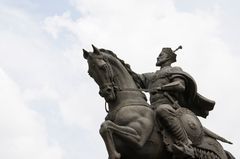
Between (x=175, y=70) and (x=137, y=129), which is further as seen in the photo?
(x=175, y=70)

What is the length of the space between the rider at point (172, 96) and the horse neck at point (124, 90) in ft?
1.10

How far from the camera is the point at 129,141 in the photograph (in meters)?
9.86

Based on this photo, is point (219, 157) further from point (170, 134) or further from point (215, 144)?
point (170, 134)

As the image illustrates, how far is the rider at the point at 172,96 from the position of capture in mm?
10281

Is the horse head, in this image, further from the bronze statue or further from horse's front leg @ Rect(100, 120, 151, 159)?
horse's front leg @ Rect(100, 120, 151, 159)

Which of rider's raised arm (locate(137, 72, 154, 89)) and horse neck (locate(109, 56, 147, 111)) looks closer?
horse neck (locate(109, 56, 147, 111))

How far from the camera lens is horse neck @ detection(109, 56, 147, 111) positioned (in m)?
10.5

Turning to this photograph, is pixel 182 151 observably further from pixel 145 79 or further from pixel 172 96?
pixel 145 79

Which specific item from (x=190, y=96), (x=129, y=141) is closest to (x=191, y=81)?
(x=190, y=96)

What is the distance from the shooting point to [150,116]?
10.4 meters

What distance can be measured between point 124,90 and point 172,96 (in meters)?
1.00

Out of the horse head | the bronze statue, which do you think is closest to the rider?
the bronze statue

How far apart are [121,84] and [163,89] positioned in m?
0.82

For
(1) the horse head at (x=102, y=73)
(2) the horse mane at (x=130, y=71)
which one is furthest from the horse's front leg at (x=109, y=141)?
(2) the horse mane at (x=130, y=71)
